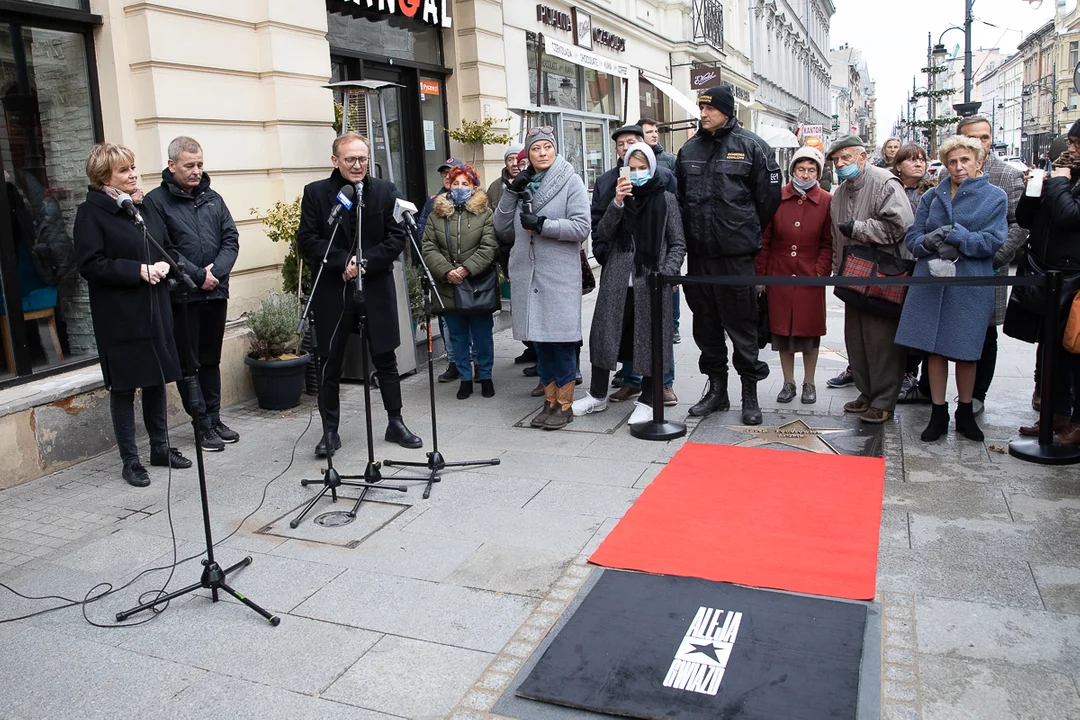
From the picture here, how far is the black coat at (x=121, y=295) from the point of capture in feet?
18.2

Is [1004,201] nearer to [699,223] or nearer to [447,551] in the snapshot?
[699,223]

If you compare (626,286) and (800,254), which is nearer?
(626,286)

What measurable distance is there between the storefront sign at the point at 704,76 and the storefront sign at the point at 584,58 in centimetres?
428

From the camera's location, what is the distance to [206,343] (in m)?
6.59

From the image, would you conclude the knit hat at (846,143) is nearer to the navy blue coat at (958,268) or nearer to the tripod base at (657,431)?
the navy blue coat at (958,268)

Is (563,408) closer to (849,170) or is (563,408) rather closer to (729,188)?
(729,188)

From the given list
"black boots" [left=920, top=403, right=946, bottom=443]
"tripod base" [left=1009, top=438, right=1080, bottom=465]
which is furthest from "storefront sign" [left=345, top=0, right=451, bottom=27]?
"tripod base" [left=1009, top=438, right=1080, bottom=465]

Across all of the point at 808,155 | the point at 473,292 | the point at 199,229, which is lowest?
the point at 473,292

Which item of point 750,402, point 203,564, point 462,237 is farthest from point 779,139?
point 203,564

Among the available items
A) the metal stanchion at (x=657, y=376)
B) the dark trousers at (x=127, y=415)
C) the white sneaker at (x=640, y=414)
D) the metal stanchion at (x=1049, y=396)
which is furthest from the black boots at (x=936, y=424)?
the dark trousers at (x=127, y=415)

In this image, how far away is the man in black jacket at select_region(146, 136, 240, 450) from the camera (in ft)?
20.4

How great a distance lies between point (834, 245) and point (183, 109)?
4.97 meters

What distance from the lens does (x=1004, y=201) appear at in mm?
5746

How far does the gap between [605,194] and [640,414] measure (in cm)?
164
